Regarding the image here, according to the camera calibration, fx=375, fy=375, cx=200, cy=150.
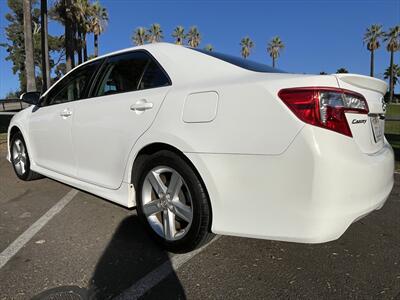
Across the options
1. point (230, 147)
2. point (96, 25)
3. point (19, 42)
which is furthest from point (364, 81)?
point (19, 42)

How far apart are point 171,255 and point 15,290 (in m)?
1.07

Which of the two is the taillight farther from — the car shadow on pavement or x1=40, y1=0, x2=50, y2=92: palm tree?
x1=40, y1=0, x2=50, y2=92: palm tree

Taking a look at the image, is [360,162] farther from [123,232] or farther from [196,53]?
[123,232]

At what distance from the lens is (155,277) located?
99.7 inches

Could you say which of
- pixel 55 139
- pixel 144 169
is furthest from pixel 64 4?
pixel 144 169

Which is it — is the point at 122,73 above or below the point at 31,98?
above

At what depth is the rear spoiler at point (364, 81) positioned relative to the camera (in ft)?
7.73

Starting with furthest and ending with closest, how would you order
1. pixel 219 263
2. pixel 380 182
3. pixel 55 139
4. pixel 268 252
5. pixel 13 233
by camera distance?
pixel 55 139 → pixel 13 233 → pixel 268 252 → pixel 219 263 → pixel 380 182

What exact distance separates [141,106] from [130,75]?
1.62 ft

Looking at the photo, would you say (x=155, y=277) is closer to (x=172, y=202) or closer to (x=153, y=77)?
(x=172, y=202)

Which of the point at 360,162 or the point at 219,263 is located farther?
the point at 219,263

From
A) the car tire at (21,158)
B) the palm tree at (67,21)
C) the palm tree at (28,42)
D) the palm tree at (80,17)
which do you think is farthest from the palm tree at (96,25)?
the car tire at (21,158)

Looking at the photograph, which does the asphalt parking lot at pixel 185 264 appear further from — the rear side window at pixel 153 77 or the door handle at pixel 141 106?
the rear side window at pixel 153 77

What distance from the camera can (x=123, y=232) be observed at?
10.9ft
